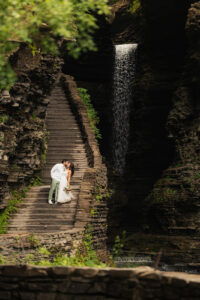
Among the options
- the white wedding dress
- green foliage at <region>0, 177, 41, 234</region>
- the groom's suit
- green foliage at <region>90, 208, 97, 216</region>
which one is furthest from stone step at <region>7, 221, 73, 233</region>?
the groom's suit

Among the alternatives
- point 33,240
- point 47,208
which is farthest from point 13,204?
point 33,240

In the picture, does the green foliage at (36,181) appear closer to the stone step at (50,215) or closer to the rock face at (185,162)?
the stone step at (50,215)

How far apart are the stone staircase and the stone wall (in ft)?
24.2

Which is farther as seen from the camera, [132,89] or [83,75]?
[83,75]

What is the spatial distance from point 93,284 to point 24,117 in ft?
35.2

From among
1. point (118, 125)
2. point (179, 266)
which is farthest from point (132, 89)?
point (179, 266)

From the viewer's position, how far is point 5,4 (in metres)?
8.34

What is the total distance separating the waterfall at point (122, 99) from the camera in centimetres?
2797

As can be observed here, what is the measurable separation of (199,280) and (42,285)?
8.18 ft

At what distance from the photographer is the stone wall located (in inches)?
239

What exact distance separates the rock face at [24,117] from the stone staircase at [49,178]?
749mm

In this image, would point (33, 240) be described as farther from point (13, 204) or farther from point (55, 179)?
point (55, 179)

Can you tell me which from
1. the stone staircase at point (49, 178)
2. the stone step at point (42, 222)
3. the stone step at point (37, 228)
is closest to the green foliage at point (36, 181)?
the stone staircase at point (49, 178)

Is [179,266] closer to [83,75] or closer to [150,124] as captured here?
[150,124]
